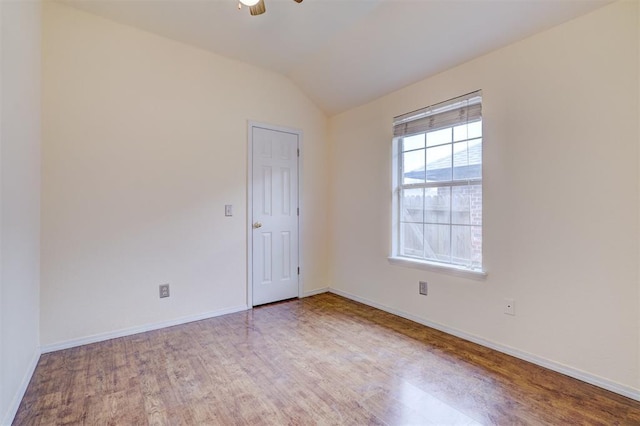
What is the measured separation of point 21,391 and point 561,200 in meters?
3.65

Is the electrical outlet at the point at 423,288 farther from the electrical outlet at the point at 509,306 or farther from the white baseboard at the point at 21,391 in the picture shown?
the white baseboard at the point at 21,391

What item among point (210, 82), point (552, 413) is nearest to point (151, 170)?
point (210, 82)

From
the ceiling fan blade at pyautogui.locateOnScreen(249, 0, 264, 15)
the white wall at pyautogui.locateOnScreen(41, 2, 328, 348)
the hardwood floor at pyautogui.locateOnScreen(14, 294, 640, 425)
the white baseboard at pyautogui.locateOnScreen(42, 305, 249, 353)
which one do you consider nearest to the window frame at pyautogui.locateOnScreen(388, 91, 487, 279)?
the hardwood floor at pyautogui.locateOnScreen(14, 294, 640, 425)

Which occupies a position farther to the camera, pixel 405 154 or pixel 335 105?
pixel 335 105

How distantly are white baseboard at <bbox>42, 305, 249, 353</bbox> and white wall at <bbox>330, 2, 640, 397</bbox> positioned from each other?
214 centimetres

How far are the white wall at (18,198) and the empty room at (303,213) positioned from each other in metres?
0.03

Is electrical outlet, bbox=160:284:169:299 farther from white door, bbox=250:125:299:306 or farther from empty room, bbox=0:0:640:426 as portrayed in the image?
white door, bbox=250:125:299:306

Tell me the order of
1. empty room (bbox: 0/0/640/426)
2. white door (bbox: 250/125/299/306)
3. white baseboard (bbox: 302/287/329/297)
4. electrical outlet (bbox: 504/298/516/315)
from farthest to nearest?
white baseboard (bbox: 302/287/329/297) → white door (bbox: 250/125/299/306) → electrical outlet (bbox: 504/298/516/315) → empty room (bbox: 0/0/640/426)

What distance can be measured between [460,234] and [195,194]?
8.48ft

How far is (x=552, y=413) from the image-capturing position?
1.68m

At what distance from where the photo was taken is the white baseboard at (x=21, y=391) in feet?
5.25

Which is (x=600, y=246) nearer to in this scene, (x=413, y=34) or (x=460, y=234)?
(x=460, y=234)

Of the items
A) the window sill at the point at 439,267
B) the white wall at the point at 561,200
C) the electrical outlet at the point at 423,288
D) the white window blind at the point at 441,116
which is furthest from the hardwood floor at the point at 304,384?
the white window blind at the point at 441,116

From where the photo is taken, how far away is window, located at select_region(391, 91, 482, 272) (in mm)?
2627
